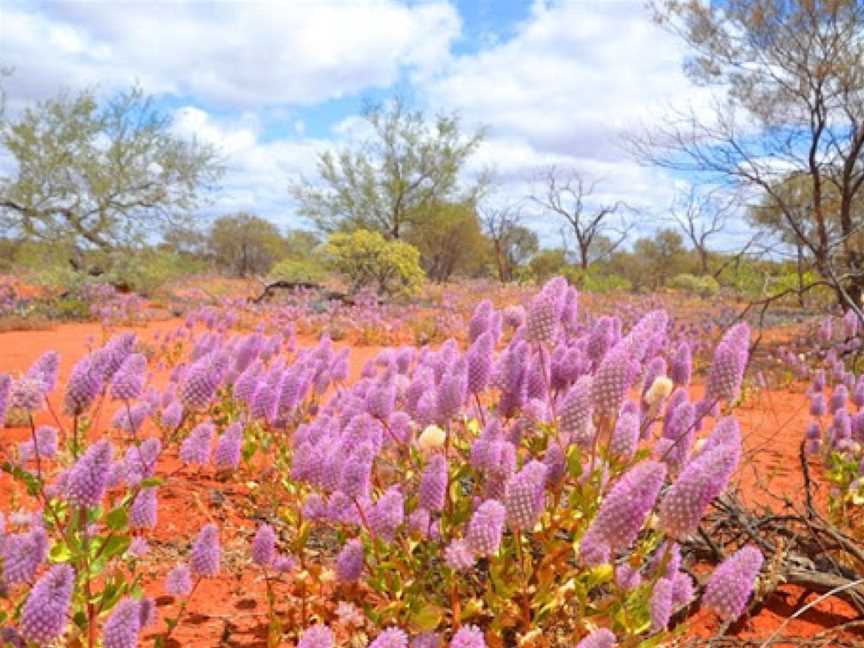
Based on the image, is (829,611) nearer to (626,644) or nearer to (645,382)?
(645,382)

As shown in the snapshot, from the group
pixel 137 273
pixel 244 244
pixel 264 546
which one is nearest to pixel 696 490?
pixel 264 546

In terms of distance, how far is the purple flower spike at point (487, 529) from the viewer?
5.72ft

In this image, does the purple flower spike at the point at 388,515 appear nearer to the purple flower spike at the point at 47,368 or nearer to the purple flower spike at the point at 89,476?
the purple flower spike at the point at 89,476

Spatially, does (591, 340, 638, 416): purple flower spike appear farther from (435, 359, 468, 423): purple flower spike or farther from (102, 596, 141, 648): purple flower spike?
(102, 596, 141, 648): purple flower spike

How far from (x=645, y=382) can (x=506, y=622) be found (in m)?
1.29

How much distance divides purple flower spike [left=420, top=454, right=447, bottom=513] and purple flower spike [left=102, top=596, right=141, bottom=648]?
2.69ft

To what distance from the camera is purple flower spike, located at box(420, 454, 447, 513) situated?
2047 mm

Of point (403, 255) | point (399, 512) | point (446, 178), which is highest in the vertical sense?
point (446, 178)

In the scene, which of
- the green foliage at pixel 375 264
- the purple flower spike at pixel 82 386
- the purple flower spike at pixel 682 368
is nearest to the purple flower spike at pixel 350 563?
the purple flower spike at pixel 82 386

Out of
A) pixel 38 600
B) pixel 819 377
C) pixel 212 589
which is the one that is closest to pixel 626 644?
pixel 38 600

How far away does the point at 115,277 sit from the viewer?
59.0 feet

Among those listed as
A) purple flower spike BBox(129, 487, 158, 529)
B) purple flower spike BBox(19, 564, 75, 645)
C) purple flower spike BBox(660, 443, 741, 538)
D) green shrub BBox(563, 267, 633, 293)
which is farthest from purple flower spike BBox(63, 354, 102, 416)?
green shrub BBox(563, 267, 633, 293)

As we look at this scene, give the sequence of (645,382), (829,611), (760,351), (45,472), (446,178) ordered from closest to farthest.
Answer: (829,611) → (645,382) → (45,472) → (760,351) → (446,178)

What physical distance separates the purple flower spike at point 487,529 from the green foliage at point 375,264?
1704cm
